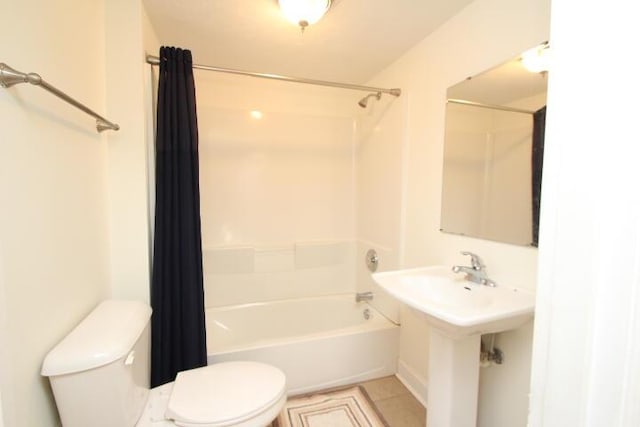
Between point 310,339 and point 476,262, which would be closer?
point 476,262

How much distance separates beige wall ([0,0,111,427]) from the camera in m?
0.78

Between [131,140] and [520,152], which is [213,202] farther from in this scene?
[520,152]

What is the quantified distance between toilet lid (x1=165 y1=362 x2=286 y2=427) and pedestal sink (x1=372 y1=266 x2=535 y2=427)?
25.3 inches

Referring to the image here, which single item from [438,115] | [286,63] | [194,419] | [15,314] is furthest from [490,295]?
[286,63]

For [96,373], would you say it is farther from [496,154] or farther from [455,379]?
[496,154]

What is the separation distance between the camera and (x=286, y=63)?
2.16 meters

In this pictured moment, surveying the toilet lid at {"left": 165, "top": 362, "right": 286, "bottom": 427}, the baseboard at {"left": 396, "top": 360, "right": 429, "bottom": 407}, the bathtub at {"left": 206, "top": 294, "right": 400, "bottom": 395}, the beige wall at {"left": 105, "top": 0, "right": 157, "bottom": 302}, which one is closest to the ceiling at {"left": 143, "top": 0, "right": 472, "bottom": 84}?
the beige wall at {"left": 105, "top": 0, "right": 157, "bottom": 302}

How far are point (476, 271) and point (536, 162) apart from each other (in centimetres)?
53

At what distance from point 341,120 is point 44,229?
2200 mm

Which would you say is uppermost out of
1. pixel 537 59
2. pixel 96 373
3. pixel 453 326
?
pixel 537 59

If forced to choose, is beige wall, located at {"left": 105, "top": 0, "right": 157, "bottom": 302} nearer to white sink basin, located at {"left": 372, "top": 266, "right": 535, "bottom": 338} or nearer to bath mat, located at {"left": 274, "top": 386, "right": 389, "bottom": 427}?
bath mat, located at {"left": 274, "top": 386, "right": 389, "bottom": 427}

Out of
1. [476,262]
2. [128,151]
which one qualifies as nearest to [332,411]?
[476,262]

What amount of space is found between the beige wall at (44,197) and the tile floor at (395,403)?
1.56 meters

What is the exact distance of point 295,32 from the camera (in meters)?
1.73
